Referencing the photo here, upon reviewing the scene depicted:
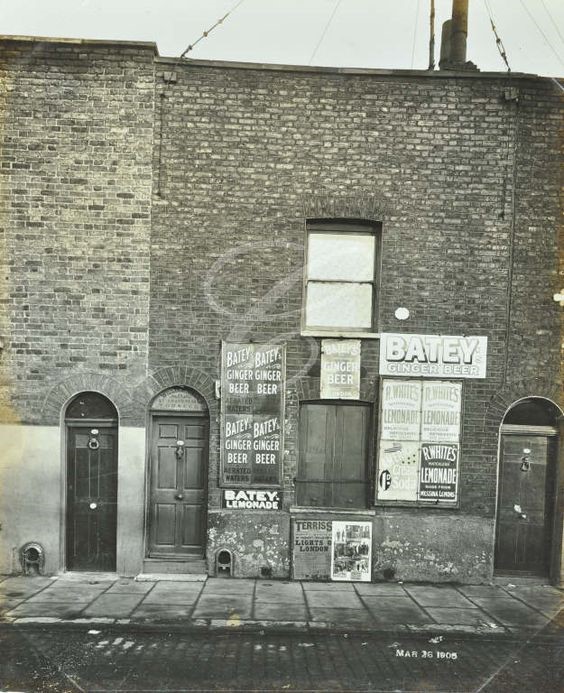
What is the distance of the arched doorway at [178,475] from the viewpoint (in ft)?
28.6

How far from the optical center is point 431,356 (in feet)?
28.3

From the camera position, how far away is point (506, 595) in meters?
8.16

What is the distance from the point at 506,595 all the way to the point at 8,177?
377 inches

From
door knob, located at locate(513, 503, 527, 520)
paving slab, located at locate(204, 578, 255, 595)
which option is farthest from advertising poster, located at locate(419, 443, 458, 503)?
paving slab, located at locate(204, 578, 255, 595)

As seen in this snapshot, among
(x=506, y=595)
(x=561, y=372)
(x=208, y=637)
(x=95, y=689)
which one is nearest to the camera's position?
(x=95, y=689)

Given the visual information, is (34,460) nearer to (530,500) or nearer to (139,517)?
(139,517)

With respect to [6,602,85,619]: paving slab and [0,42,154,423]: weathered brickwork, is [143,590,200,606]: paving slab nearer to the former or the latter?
[6,602,85,619]: paving slab

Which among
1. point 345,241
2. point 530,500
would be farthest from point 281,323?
point 530,500

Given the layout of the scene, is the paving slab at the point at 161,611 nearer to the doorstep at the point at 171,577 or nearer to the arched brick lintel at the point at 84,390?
the doorstep at the point at 171,577

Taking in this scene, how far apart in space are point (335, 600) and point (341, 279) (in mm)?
4642

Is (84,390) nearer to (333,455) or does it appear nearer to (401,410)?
(333,455)

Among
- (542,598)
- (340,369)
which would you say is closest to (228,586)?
(340,369)

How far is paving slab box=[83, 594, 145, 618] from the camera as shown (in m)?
7.02

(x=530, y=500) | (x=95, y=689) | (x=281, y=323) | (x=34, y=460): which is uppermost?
(x=281, y=323)
